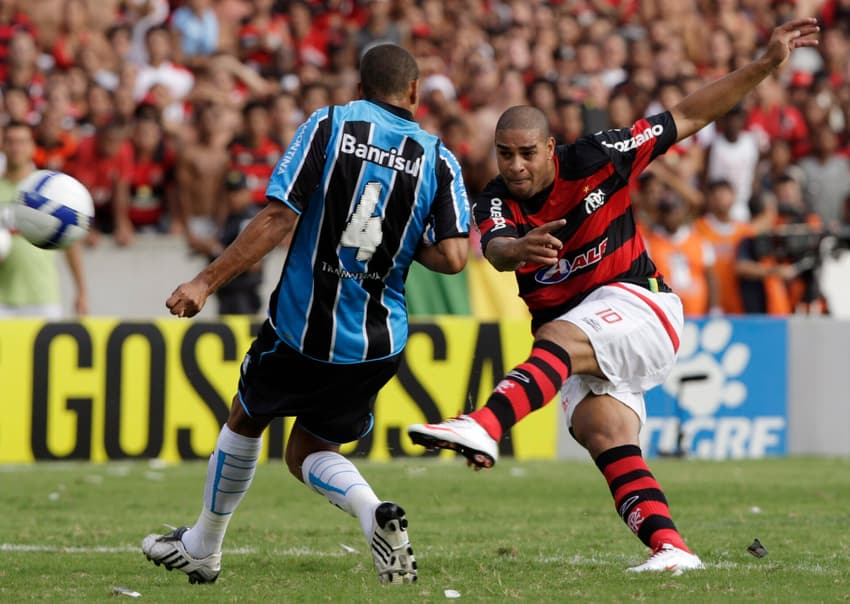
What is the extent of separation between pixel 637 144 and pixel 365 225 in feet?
4.66

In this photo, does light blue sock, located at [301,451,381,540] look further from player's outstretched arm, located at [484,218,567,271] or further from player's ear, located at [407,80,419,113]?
player's ear, located at [407,80,419,113]

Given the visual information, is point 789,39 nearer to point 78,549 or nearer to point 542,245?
point 542,245

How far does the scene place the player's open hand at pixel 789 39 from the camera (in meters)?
6.82

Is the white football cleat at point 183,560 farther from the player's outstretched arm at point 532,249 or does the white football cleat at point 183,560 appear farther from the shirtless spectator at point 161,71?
the shirtless spectator at point 161,71

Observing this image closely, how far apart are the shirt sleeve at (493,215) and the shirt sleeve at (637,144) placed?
20.2 inches

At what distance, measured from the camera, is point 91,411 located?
40.5ft

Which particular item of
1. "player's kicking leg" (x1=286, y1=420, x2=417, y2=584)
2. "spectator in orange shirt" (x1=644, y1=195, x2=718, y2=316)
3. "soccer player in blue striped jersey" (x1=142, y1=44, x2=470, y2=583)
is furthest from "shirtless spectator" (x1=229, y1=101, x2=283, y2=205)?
"soccer player in blue striped jersey" (x1=142, y1=44, x2=470, y2=583)

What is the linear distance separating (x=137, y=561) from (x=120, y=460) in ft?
17.4

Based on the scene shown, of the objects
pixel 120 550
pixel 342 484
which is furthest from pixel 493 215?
pixel 120 550

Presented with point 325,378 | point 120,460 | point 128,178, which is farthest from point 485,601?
point 128,178

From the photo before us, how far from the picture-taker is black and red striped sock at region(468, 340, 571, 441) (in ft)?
19.1

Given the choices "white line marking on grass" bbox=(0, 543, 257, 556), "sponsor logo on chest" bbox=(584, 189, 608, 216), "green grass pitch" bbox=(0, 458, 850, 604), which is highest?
"sponsor logo on chest" bbox=(584, 189, 608, 216)

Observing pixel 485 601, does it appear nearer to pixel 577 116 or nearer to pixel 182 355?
pixel 182 355

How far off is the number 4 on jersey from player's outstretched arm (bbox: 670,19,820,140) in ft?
5.14
